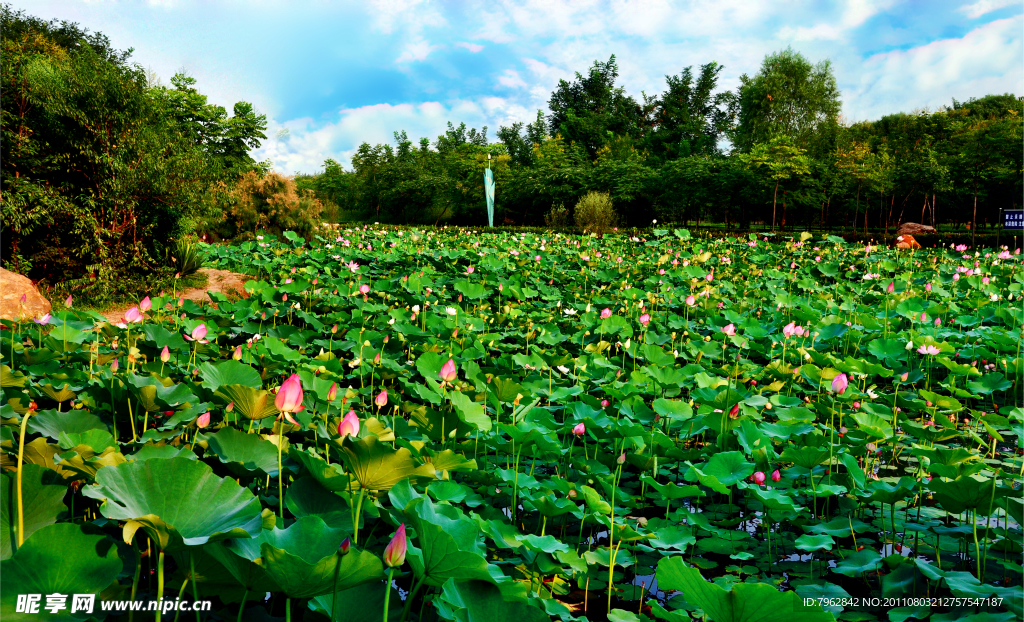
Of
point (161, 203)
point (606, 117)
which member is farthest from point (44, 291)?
point (606, 117)

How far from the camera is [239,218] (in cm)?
959

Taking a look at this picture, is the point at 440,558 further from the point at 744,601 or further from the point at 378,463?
the point at 744,601

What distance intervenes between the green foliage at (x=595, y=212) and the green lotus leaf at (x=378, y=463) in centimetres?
1539

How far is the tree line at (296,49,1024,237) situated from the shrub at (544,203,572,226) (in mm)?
387

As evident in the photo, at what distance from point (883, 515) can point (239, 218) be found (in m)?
9.90

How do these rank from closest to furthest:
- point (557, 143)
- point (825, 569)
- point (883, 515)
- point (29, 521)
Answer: point (29, 521) < point (825, 569) < point (883, 515) < point (557, 143)

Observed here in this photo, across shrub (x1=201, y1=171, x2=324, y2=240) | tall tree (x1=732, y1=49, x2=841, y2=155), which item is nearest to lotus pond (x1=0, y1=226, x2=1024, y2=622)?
shrub (x1=201, y1=171, x2=324, y2=240)

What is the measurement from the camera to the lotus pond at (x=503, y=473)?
93cm

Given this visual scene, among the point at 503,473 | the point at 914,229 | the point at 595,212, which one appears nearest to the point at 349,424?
the point at 503,473

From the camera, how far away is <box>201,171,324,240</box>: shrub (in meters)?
9.52

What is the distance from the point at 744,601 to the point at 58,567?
1.02 meters

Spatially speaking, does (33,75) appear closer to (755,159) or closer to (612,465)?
(612,465)

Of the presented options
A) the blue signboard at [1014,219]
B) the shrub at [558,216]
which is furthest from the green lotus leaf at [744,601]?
the shrub at [558,216]

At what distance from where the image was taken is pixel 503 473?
178cm
